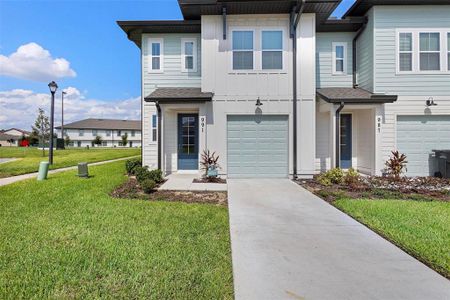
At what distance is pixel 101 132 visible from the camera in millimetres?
73812

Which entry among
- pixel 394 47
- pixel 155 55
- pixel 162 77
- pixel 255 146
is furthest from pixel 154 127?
pixel 394 47

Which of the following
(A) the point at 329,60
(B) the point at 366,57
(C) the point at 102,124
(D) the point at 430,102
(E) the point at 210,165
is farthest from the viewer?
(C) the point at 102,124

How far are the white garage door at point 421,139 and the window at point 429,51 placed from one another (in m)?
2.03

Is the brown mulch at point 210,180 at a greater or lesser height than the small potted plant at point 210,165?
Answer: lesser

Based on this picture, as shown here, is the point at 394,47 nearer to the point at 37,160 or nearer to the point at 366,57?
the point at 366,57

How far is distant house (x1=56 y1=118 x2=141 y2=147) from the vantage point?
7119 cm

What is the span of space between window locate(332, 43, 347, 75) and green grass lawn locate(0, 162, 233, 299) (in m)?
9.03

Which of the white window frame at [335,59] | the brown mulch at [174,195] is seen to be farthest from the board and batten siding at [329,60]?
the brown mulch at [174,195]

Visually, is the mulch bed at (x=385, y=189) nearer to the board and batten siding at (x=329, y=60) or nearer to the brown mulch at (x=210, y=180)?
the brown mulch at (x=210, y=180)

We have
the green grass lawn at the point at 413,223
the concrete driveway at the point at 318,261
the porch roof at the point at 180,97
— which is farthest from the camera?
the porch roof at the point at 180,97

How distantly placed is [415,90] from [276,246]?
10347mm

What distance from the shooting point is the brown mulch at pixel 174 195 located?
23.8 ft

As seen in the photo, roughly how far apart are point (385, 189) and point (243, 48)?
716cm

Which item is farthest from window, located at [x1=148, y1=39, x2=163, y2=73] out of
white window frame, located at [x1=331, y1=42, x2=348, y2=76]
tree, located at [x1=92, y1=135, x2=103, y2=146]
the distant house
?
the distant house
